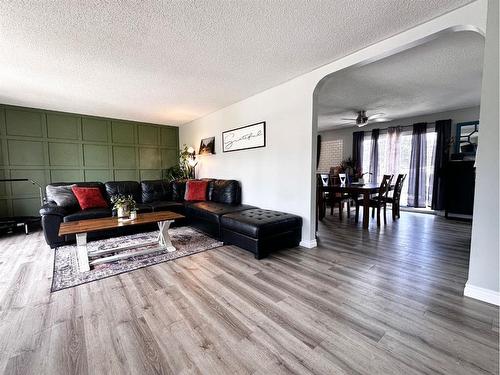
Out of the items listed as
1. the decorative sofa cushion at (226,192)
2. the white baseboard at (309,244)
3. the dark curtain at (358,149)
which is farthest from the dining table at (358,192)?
the dark curtain at (358,149)

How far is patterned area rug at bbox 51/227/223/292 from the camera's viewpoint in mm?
2307

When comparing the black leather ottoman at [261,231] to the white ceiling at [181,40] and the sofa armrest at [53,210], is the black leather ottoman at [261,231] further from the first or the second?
the sofa armrest at [53,210]

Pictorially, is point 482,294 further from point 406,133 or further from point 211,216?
point 406,133

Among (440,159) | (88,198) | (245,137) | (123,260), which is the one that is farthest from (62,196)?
(440,159)

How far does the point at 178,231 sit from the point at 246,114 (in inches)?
Result: 97.6

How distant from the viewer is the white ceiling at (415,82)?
8.42 feet

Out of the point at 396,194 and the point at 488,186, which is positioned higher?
the point at 488,186

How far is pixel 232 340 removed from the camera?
4.75ft

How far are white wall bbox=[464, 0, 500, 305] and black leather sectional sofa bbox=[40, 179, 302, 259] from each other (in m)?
1.79

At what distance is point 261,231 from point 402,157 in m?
5.36

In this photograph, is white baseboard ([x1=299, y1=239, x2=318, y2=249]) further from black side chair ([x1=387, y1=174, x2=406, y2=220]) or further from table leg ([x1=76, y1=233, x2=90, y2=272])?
table leg ([x1=76, y1=233, x2=90, y2=272])

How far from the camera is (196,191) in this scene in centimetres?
477

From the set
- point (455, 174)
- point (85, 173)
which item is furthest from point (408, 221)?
point (85, 173)

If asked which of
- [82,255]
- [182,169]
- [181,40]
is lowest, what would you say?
[82,255]
